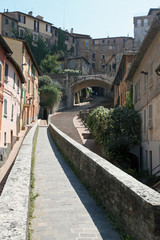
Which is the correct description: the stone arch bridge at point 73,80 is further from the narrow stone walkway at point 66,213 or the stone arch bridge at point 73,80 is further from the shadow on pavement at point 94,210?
the narrow stone walkway at point 66,213

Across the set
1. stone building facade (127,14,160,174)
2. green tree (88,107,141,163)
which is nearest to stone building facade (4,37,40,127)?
green tree (88,107,141,163)

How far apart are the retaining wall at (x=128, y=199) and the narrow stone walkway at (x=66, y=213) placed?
13.6 inches

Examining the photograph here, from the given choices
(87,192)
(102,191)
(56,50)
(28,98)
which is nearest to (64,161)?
(87,192)

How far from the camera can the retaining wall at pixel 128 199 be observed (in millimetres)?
3755

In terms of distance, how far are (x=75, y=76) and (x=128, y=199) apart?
4937 centimetres

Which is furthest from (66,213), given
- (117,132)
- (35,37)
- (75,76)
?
(35,37)

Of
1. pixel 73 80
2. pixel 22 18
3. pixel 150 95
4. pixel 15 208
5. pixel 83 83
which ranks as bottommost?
pixel 15 208

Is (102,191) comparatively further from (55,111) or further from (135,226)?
(55,111)

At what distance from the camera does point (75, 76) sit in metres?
52.8

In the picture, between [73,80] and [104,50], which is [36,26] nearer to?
[73,80]

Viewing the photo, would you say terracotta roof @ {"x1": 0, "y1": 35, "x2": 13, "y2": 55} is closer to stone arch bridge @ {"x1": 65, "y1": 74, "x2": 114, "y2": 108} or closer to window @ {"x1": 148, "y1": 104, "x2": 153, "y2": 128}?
window @ {"x1": 148, "y1": 104, "x2": 153, "y2": 128}

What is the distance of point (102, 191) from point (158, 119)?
825cm

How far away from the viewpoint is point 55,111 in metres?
47.2

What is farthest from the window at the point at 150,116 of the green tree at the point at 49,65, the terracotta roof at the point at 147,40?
the green tree at the point at 49,65
